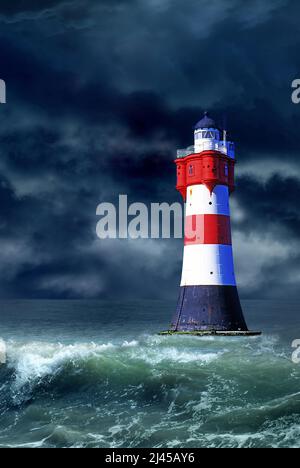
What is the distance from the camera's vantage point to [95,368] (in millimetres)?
27938

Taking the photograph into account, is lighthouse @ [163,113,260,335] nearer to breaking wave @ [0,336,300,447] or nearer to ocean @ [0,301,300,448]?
ocean @ [0,301,300,448]

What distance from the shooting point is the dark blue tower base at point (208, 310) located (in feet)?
119

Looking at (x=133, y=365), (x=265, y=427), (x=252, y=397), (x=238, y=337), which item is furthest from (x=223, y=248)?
(x=265, y=427)

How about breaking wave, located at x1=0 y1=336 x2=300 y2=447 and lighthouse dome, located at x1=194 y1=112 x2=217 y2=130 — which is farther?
lighthouse dome, located at x1=194 y1=112 x2=217 y2=130

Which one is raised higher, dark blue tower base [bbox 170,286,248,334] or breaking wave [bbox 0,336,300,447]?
dark blue tower base [bbox 170,286,248,334]

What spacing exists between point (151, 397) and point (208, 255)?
13164 mm

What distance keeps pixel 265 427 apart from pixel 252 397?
116 inches

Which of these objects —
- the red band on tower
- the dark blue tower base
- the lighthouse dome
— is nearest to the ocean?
the dark blue tower base

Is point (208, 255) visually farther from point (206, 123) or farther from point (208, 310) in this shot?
point (206, 123)

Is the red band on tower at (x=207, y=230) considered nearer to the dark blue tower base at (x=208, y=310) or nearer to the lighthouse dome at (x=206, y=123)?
the dark blue tower base at (x=208, y=310)

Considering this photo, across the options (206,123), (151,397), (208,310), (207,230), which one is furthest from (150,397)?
(206,123)

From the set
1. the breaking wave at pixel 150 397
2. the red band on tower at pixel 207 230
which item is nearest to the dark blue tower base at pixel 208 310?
the red band on tower at pixel 207 230

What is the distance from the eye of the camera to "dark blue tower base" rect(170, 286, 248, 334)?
119ft
